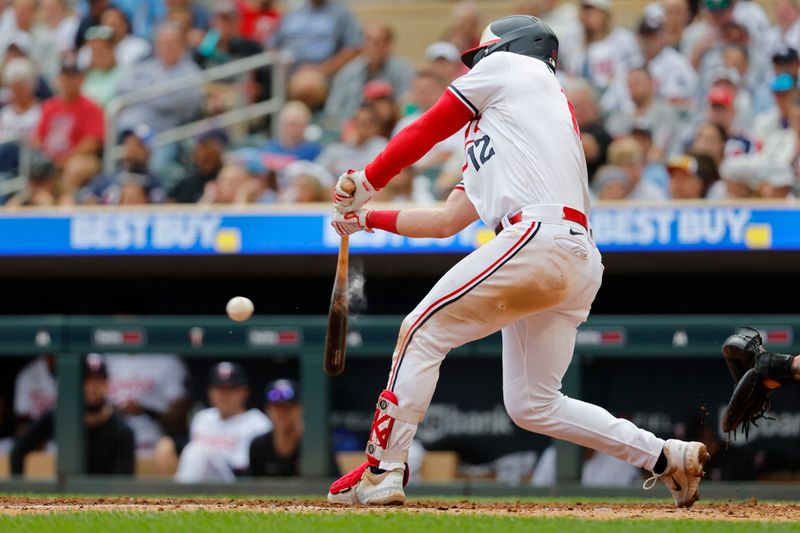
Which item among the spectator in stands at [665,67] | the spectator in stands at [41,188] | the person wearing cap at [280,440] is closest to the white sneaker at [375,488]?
the person wearing cap at [280,440]

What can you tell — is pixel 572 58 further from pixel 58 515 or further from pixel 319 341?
pixel 58 515

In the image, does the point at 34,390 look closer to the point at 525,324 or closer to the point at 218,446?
the point at 218,446

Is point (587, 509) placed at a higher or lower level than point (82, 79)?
lower

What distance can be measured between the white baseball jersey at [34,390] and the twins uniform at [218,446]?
934mm

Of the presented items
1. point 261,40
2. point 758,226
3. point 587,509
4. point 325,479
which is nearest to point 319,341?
point 325,479

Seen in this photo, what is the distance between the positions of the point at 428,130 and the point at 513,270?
21.5 inches

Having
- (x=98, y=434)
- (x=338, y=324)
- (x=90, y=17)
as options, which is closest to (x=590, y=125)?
(x=98, y=434)

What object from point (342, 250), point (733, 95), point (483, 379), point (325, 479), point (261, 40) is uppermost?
point (261, 40)

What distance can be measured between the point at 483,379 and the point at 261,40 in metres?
4.33

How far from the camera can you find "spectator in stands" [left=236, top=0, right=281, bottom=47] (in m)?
10.8

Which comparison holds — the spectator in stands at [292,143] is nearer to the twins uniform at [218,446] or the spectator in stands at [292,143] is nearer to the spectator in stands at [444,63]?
the spectator in stands at [444,63]

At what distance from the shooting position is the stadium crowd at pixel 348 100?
8.45 meters

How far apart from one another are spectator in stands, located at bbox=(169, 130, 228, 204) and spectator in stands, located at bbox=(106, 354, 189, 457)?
1489 mm

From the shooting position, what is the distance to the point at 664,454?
4.63m
